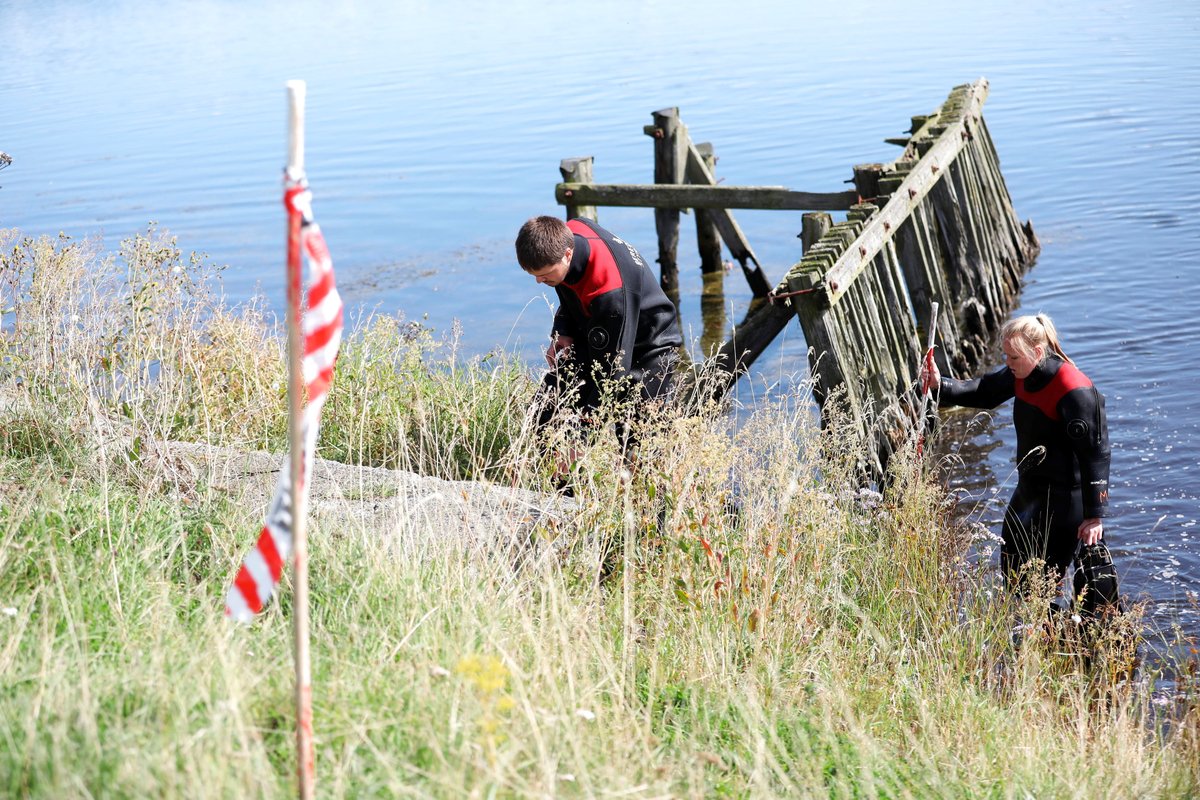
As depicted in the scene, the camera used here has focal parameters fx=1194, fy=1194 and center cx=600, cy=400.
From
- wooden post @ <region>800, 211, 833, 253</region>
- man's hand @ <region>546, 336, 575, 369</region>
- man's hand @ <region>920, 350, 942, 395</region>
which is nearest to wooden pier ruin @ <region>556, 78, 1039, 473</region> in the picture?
wooden post @ <region>800, 211, 833, 253</region>

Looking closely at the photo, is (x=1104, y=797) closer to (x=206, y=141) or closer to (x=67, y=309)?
(x=67, y=309)

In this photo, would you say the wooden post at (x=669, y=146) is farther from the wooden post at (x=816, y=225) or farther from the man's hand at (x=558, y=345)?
the man's hand at (x=558, y=345)

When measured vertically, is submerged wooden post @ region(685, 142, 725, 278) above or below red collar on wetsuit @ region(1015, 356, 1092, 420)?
above

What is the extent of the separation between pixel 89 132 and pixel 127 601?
23.9 meters

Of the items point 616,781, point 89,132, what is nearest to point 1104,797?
point 616,781

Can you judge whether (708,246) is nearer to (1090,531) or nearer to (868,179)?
(868,179)

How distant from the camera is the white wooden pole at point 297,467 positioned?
2.54 metres

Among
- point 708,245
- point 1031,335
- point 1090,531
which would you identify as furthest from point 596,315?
point 708,245

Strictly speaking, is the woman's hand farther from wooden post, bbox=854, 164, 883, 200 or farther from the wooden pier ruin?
wooden post, bbox=854, 164, 883, 200

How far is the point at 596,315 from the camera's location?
5.77 m

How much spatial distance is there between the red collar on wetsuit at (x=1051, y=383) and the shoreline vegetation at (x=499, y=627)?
70cm

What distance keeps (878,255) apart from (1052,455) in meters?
3.40

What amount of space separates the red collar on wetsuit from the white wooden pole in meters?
3.92

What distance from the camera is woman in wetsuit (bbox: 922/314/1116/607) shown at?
5.41m
